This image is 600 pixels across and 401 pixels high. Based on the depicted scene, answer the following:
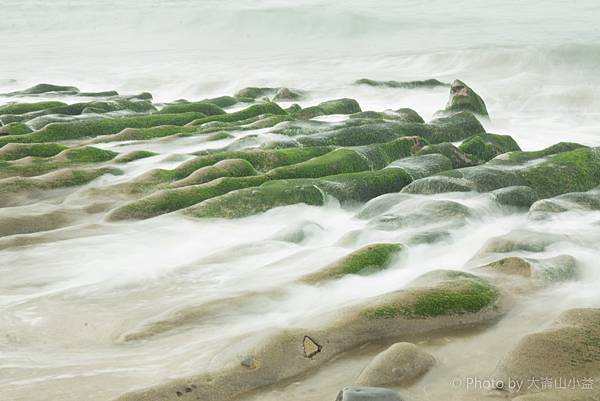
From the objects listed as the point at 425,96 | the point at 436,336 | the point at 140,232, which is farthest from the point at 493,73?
the point at 436,336

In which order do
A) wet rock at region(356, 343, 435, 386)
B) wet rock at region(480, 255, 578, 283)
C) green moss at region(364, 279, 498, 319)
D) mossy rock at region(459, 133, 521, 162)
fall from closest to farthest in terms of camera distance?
wet rock at region(356, 343, 435, 386) → green moss at region(364, 279, 498, 319) → wet rock at region(480, 255, 578, 283) → mossy rock at region(459, 133, 521, 162)

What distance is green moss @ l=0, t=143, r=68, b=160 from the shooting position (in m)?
9.70

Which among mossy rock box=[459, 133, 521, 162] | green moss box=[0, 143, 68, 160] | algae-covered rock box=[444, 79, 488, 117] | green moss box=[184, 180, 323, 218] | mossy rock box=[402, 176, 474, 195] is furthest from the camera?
algae-covered rock box=[444, 79, 488, 117]

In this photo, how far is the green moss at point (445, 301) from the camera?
201 inches

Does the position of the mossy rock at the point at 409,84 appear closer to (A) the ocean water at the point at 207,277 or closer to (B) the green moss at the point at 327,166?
(A) the ocean water at the point at 207,277

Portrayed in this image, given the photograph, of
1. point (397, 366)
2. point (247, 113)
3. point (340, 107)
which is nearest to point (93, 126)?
point (247, 113)

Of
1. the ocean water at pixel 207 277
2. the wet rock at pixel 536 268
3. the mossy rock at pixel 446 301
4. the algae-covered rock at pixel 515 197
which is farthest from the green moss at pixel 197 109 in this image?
the mossy rock at pixel 446 301

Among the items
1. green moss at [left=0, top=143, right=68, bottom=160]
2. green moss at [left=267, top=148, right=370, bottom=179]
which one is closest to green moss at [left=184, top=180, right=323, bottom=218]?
green moss at [left=267, top=148, right=370, bottom=179]

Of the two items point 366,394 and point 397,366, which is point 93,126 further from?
point 366,394

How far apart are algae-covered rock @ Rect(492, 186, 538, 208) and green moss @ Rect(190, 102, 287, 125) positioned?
18.2 ft

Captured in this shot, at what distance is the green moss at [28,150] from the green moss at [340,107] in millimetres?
5007

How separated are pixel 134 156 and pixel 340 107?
520cm

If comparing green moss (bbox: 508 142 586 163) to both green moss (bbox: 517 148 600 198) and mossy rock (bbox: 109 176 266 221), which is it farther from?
mossy rock (bbox: 109 176 266 221)

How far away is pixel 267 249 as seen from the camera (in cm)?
683
